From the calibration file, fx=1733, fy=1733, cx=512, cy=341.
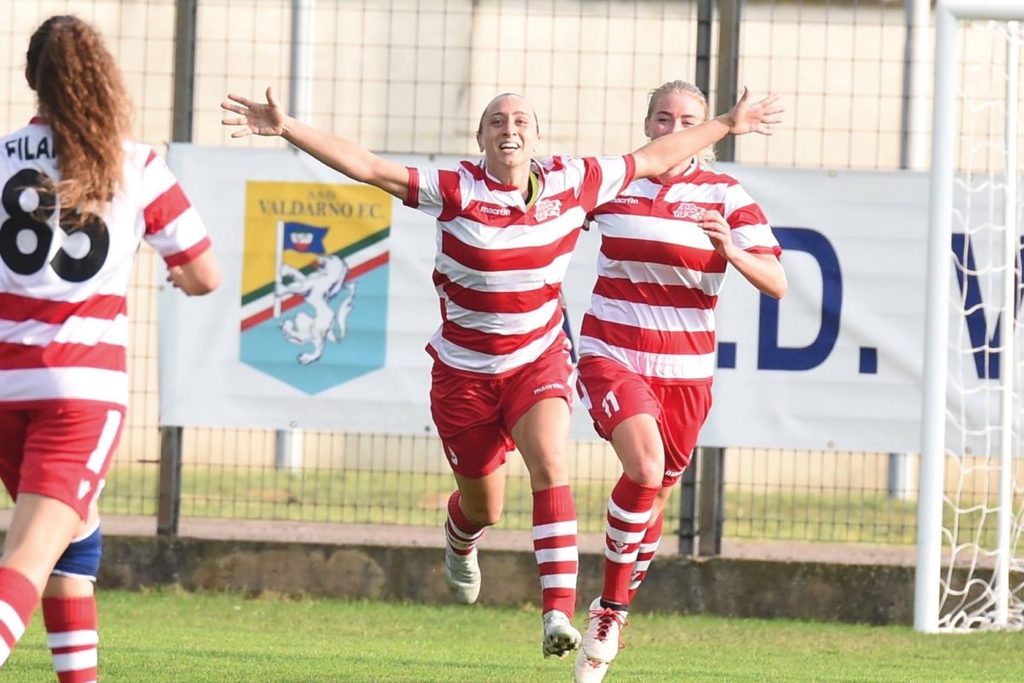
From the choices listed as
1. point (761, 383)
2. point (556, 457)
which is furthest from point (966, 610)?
point (556, 457)

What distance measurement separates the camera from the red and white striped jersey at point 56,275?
446 cm

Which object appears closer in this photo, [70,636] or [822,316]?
[70,636]

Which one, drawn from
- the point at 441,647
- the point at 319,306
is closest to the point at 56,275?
the point at 441,647

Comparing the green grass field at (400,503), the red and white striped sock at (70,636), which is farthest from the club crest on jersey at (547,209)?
the green grass field at (400,503)

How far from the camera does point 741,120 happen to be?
6.73 meters

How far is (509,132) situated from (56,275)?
8.11 ft

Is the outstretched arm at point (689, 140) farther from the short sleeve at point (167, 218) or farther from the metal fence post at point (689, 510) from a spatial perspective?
the metal fence post at point (689, 510)

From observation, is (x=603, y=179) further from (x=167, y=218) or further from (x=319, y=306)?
(x=319, y=306)

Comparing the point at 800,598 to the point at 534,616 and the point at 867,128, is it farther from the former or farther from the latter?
the point at 867,128

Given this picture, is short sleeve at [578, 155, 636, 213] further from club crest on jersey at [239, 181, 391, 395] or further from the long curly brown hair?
club crest on jersey at [239, 181, 391, 395]

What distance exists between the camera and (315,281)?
9695mm

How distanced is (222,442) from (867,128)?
459cm

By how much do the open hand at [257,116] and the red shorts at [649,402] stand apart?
1.86 metres

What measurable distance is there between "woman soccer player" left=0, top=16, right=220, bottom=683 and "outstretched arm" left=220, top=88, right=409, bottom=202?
3.94 ft
